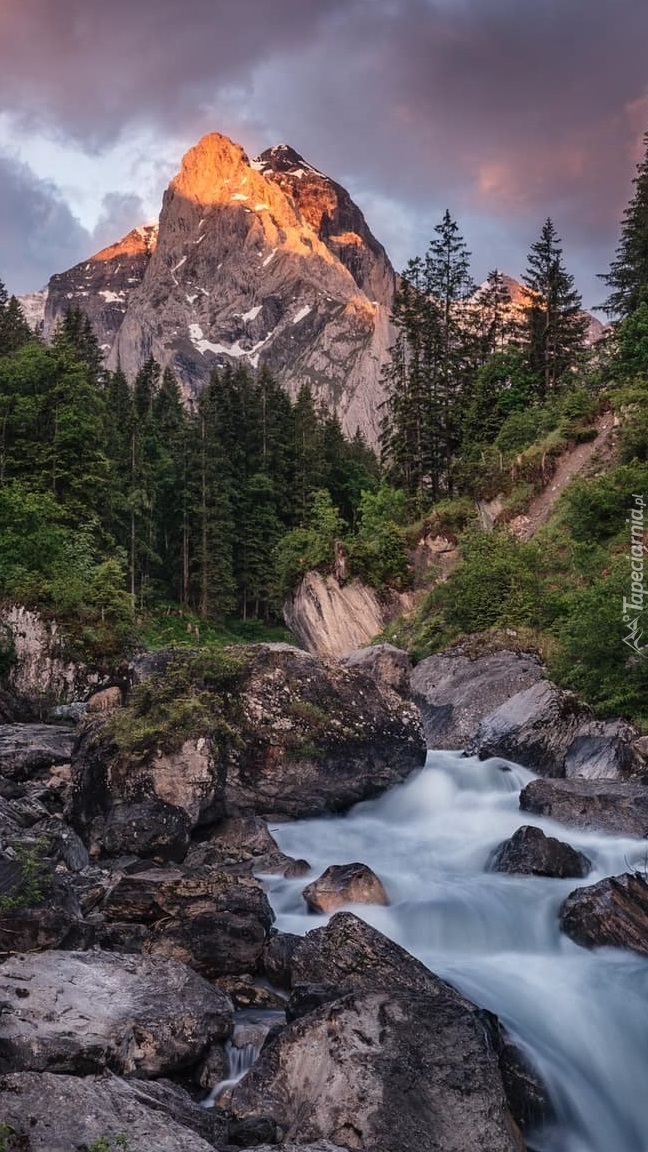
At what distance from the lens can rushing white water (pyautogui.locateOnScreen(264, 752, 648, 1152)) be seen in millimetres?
7188

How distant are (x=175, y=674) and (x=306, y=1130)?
996 cm

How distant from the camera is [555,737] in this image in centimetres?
1595

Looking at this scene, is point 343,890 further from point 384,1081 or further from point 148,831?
point 384,1081

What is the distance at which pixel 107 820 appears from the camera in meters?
11.4

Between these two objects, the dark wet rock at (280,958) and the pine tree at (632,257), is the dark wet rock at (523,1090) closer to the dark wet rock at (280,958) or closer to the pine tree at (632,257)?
the dark wet rock at (280,958)

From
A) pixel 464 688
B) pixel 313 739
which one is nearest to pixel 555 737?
pixel 464 688

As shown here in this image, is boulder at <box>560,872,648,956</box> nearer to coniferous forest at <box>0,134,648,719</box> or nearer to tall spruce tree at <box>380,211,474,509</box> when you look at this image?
coniferous forest at <box>0,134,648,719</box>

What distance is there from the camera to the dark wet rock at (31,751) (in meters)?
14.8

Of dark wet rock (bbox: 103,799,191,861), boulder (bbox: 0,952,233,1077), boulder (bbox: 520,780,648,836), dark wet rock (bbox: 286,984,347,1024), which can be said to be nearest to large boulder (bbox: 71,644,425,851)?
dark wet rock (bbox: 103,799,191,861)

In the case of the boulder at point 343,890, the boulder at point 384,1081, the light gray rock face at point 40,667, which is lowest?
the boulder at point 343,890

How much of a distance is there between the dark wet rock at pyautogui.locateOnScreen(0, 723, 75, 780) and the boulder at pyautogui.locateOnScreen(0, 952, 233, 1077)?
8433mm

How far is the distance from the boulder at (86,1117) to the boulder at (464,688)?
552 inches

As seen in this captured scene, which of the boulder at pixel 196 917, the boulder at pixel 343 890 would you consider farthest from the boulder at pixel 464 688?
the boulder at pixel 196 917

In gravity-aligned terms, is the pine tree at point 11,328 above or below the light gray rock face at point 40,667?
above
